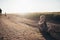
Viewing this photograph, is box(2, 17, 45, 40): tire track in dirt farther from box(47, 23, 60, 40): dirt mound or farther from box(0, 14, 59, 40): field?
box(47, 23, 60, 40): dirt mound

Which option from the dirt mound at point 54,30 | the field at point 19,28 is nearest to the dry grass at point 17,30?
the field at point 19,28

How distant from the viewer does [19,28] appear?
2.22 metres

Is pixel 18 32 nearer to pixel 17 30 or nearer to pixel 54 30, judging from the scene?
pixel 17 30

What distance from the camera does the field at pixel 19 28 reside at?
2150 mm

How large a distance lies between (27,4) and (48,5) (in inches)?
17.2

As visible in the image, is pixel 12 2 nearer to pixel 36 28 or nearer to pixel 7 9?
pixel 7 9

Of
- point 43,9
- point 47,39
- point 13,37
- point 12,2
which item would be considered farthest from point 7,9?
point 47,39

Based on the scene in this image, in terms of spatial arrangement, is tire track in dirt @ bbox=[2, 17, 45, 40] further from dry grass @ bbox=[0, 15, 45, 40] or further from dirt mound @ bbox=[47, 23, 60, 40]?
→ dirt mound @ bbox=[47, 23, 60, 40]

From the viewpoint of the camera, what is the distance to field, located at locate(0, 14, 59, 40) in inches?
84.7

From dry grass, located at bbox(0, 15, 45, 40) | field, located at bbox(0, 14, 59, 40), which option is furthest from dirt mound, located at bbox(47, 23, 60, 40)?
dry grass, located at bbox(0, 15, 45, 40)

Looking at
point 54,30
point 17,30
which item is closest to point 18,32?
point 17,30

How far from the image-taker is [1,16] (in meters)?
2.29

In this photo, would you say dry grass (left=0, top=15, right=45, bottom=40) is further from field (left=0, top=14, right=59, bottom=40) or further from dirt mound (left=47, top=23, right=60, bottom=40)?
dirt mound (left=47, top=23, right=60, bottom=40)

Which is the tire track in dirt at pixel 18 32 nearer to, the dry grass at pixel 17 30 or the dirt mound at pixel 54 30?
the dry grass at pixel 17 30
